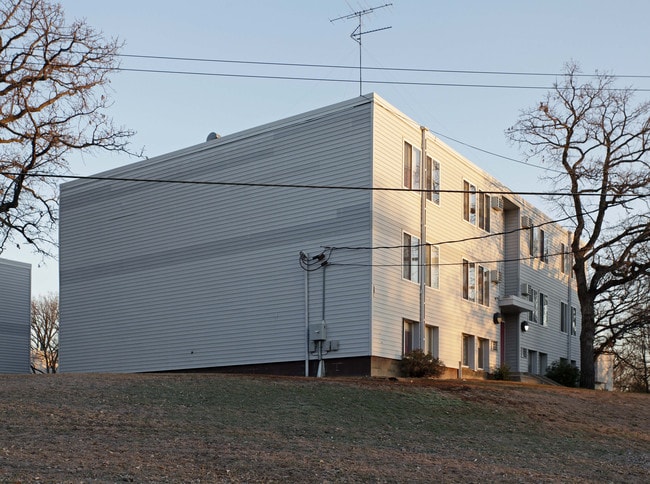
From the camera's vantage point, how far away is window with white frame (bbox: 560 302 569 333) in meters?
45.2

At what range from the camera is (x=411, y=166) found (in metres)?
29.6

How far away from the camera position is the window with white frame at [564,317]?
45.2 meters

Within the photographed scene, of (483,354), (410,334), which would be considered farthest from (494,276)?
(410,334)

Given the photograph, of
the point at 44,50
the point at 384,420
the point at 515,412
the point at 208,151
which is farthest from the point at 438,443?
the point at 44,50

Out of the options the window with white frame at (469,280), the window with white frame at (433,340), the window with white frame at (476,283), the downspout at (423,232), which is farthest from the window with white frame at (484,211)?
the window with white frame at (433,340)

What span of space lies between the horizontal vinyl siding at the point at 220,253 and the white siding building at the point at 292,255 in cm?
5

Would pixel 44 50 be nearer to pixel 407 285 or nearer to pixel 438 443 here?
pixel 407 285

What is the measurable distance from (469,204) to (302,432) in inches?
765

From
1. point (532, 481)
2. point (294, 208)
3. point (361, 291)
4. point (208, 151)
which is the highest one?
point (208, 151)

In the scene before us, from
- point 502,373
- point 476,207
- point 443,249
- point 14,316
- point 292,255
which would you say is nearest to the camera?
point 292,255

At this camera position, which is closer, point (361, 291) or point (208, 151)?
point (361, 291)

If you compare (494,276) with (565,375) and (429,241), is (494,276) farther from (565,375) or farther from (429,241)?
(429,241)

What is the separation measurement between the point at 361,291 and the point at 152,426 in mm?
11614

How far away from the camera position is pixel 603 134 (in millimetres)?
34062
